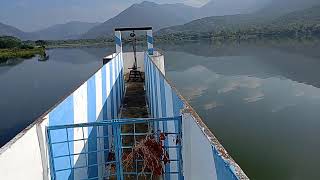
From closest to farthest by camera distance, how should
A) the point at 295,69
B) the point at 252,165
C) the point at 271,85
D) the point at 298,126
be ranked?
the point at 252,165 → the point at 298,126 → the point at 271,85 → the point at 295,69

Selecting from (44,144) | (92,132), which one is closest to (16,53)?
(92,132)

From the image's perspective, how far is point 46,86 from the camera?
34281mm

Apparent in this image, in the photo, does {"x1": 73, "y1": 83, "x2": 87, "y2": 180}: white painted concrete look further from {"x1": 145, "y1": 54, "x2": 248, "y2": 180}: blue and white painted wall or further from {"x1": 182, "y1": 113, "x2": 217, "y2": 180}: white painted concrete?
{"x1": 182, "y1": 113, "x2": 217, "y2": 180}: white painted concrete

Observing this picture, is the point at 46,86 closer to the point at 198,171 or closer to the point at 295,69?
the point at 295,69

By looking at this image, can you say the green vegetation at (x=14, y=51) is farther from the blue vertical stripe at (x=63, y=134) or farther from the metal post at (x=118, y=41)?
the blue vertical stripe at (x=63, y=134)

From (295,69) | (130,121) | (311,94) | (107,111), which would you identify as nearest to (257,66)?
(295,69)

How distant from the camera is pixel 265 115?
18.0 m

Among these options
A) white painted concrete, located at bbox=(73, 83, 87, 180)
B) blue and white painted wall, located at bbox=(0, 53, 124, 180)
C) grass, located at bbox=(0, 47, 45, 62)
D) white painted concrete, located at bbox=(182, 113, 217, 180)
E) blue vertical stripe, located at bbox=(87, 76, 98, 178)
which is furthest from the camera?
grass, located at bbox=(0, 47, 45, 62)

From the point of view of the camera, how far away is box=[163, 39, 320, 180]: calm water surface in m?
12.5

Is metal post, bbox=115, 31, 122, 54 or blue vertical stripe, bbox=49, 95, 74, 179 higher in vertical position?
metal post, bbox=115, 31, 122, 54

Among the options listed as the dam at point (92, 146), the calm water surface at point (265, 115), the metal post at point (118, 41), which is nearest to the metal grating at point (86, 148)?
the dam at point (92, 146)

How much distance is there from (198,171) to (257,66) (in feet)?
117

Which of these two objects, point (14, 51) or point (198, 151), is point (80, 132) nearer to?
point (198, 151)

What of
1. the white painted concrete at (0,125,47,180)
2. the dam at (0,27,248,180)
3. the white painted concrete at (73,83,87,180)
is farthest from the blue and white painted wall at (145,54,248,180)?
the white painted concrete at (0,125,47,180)
